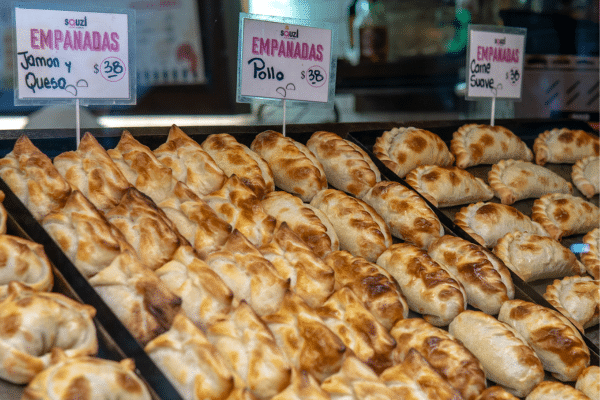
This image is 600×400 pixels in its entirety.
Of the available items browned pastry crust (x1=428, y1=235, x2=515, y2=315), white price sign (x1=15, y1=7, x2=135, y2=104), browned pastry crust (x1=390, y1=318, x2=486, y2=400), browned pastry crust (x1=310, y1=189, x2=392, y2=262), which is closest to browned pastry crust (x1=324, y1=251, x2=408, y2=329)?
browned pastry crust (x1=390, y1=318, x2=486, y2=400)

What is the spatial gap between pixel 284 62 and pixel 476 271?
1.14 meters

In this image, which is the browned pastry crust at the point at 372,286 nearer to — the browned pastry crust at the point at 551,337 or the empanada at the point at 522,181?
the browned pastry crust at the point at 551,337

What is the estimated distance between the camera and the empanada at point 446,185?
254 centimetres

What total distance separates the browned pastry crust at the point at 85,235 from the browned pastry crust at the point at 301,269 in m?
0.42

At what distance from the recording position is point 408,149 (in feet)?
8.73

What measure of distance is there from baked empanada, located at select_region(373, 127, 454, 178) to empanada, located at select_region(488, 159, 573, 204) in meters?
0.28

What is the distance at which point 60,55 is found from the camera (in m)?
1.97

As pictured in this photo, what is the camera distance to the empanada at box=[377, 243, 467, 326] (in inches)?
72.7

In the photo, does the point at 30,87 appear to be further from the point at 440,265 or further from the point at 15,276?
the point at 440,265

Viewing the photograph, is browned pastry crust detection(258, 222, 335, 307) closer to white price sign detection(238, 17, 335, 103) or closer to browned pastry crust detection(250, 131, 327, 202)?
browned pastry crust detection(250, 131, 327, 202)

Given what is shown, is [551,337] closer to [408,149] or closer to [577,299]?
[577,299]

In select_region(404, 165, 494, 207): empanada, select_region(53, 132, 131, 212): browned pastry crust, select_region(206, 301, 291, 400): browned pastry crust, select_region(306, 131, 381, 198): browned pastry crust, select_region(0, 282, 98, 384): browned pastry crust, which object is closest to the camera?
select_region(0, 282, 98, 384): browned pastry crust

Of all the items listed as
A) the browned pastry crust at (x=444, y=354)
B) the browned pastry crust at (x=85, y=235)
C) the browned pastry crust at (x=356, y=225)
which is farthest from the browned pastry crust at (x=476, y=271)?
the browned pastry crust at (x=85, y=235)

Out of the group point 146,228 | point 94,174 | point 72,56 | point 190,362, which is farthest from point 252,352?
point 72,56
